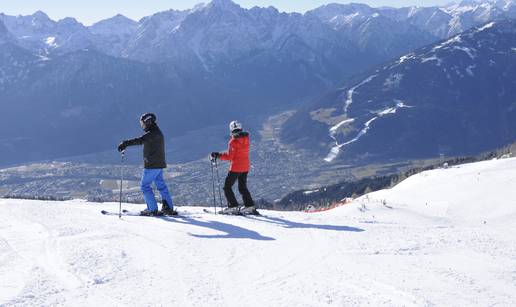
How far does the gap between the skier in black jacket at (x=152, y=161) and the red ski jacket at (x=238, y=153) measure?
5.82 ft

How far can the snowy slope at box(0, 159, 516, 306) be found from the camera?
828 cm

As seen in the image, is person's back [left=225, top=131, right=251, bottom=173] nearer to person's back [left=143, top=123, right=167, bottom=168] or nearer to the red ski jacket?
the red ski jacket

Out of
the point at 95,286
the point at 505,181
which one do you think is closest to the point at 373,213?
the point at 505,181

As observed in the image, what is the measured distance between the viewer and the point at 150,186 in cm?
1636

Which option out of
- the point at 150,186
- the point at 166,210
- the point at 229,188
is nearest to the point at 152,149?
the point at 150,186

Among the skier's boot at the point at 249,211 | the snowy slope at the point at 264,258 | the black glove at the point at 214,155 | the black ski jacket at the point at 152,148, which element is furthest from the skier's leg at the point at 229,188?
the black ski jacket at the point at 152,148

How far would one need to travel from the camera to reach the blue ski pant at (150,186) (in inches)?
635

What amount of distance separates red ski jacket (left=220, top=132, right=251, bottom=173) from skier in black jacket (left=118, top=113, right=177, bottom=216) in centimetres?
177

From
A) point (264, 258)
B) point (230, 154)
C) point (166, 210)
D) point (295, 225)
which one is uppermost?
point (230, 154)

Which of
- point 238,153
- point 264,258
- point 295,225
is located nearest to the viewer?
point 264,258

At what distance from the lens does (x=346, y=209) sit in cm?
1756

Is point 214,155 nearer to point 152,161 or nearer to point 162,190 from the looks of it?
point 162,190

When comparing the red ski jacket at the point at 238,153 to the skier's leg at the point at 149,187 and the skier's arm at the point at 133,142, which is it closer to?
the skier's leg at the point at 149,187

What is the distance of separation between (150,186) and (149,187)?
0.18 ft
